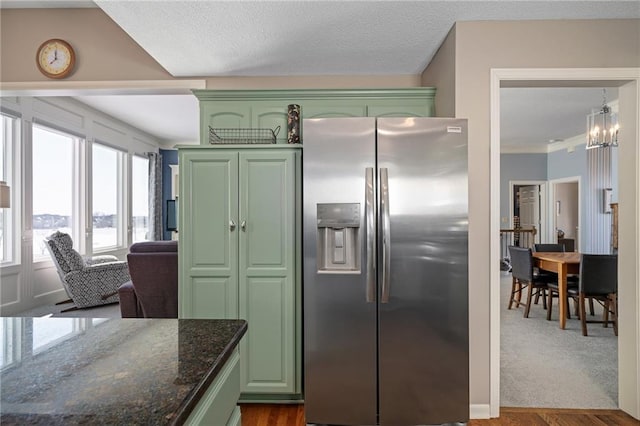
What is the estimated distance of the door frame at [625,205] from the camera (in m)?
2.21

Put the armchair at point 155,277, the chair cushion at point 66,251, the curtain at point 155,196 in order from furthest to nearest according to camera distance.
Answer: the curtain at point 155,196 < the chair cushion at point 66,251 < the armchair at point 155,277

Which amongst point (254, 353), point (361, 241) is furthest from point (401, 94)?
point (254, 353)

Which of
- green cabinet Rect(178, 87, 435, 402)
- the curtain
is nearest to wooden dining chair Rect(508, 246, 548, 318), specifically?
green cabinet Rect(178, 87, 435, 402)

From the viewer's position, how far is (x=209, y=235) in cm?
235

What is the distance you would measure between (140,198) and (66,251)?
2942mm

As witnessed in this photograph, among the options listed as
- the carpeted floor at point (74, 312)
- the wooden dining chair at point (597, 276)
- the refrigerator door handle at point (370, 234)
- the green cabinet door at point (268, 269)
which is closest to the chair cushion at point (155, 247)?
the green cabinet door at point (268, 269)

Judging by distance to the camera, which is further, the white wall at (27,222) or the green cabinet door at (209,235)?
the white wall at (27,222)

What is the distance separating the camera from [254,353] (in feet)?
7.57

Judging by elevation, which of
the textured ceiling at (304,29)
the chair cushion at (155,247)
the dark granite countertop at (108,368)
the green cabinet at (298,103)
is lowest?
the dark granite countertop at (108,368)

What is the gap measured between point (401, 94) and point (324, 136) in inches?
41.9

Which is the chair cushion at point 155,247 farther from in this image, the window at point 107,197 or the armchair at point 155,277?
the window at point 107,197

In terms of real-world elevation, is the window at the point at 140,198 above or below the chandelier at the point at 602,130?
below

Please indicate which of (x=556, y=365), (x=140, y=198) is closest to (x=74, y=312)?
(x=140, y=198)

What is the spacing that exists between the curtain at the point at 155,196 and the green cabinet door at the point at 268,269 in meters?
5.61
